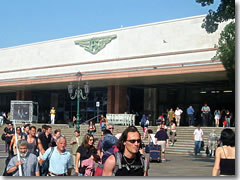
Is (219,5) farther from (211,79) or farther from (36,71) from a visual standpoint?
(36,71)

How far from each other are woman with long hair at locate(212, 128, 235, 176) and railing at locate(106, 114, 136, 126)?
99.4 ft

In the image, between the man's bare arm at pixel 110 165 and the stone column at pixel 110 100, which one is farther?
the stone column at pixel 110 100

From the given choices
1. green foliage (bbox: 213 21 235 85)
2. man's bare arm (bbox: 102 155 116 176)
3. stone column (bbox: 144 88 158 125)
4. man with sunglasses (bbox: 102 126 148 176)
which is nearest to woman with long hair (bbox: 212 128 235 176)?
man with sunglasses (bbox: 102 126 148 176)

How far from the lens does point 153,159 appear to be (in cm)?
2016

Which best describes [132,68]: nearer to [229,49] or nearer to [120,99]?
[120,99]

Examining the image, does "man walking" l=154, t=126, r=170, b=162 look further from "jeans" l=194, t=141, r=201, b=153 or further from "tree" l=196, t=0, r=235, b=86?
"tree" l=196, t=0, r=235, b=86

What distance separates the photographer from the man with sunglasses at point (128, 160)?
203 inches

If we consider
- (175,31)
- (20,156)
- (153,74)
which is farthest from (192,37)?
(20,156)

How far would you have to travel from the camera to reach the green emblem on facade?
39406 millimetres

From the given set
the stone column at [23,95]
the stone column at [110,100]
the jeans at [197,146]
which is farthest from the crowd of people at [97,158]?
the stone column at [23,95]

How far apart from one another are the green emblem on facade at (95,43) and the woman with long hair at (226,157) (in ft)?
106

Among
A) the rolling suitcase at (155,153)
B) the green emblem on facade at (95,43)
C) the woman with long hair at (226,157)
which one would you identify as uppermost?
the green emblem on facade at (95,43)

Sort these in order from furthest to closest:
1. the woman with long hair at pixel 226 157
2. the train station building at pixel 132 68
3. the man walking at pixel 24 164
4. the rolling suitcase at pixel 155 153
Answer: the train station building at pixel 132 68 < the rolling suitcase at pixel 155 153 < the man walking at pixel 24 164 < the woman with long hair at pixel 226 157

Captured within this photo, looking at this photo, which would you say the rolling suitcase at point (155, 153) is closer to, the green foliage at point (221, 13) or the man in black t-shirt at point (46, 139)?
the green foliage at point (221, 13)
